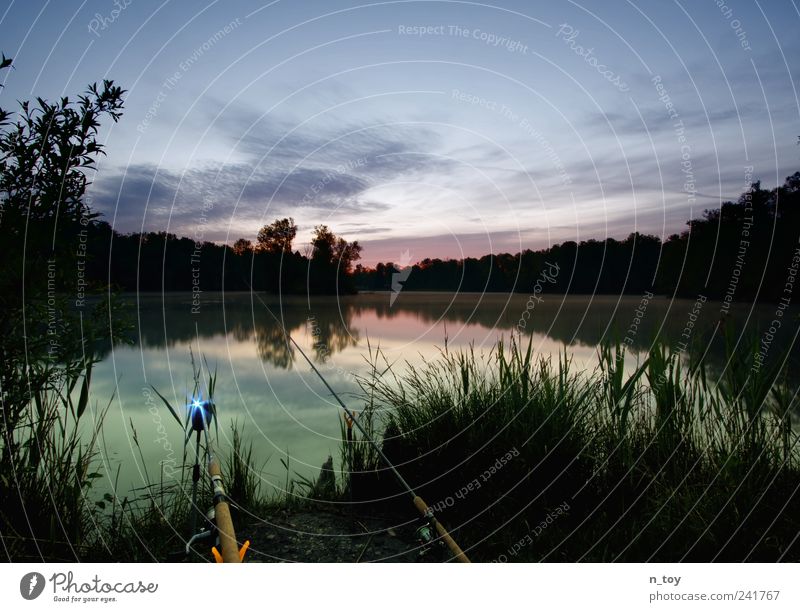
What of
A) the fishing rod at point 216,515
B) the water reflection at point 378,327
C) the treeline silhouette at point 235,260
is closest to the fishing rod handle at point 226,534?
the fishing rod at point 216,515

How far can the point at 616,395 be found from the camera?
4199 millimetres

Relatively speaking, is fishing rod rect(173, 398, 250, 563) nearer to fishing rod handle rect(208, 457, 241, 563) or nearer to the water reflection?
fishing rod handle rect(208, 457, 241, 563)

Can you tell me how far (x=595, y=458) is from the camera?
4.03m

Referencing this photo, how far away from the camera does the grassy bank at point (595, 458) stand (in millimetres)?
3193

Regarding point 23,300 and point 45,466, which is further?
point 45,466

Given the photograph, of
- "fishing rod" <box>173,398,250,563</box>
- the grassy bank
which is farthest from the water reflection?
"fishing rod" <box>173,398,250,563</box>

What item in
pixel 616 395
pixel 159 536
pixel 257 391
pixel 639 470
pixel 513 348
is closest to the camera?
pixel 159 536

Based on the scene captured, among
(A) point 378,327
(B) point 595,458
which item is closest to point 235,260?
(B) point 595,458

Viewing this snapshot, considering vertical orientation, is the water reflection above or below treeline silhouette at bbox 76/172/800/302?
below

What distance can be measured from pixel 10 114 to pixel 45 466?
6.80 ft

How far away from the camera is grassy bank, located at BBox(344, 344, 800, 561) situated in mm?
3193

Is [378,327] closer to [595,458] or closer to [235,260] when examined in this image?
[235,260]
